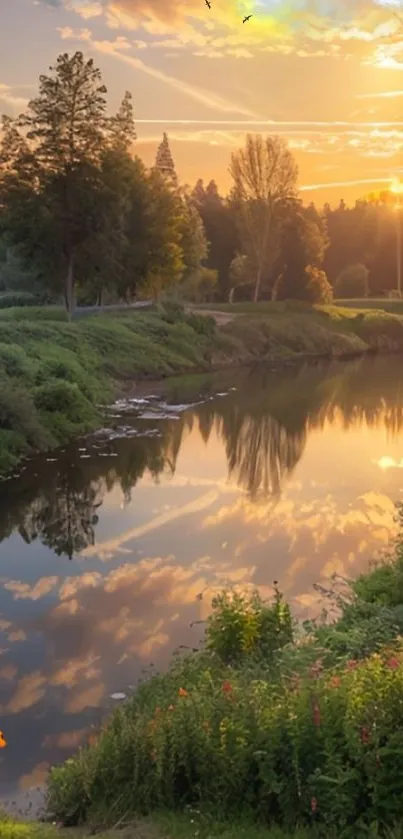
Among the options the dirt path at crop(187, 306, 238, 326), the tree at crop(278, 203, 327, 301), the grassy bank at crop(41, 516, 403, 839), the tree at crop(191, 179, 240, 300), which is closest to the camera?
the grassy bank at crop(41, 516, 403, 839)

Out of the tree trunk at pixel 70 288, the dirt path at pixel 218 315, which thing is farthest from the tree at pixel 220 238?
the tree trunk at pixel 70 288

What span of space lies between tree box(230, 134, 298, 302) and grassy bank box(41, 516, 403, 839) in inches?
2362

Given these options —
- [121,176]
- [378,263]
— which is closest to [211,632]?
[121,176]

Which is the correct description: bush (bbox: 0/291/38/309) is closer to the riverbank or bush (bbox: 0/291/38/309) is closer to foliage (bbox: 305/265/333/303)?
the riverbank

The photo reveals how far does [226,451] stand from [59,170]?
67.4 feet

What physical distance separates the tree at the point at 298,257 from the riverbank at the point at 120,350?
2.84 metres

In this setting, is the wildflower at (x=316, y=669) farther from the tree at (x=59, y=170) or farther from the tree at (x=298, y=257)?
the tree at (x=298, y=257)

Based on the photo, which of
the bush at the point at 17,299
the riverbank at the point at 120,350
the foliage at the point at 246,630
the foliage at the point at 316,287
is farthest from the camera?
the foliage at the point at 316,287

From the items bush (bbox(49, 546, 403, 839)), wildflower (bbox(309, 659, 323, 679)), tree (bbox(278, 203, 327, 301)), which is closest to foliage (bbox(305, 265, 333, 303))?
tree (bbox(278, 203, 327, 301))

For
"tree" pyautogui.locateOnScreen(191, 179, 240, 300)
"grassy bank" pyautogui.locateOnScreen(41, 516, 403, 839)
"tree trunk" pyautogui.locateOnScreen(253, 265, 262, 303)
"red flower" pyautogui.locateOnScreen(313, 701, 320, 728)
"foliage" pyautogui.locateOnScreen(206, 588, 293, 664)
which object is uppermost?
"tree" pyautogui.locateOnScreen(191, 179, 240, 300)

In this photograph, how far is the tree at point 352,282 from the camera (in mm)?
88000

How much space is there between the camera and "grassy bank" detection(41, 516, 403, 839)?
5.60 meters

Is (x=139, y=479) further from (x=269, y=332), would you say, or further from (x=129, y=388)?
(x=269, y=332)

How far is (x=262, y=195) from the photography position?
68438 mm
